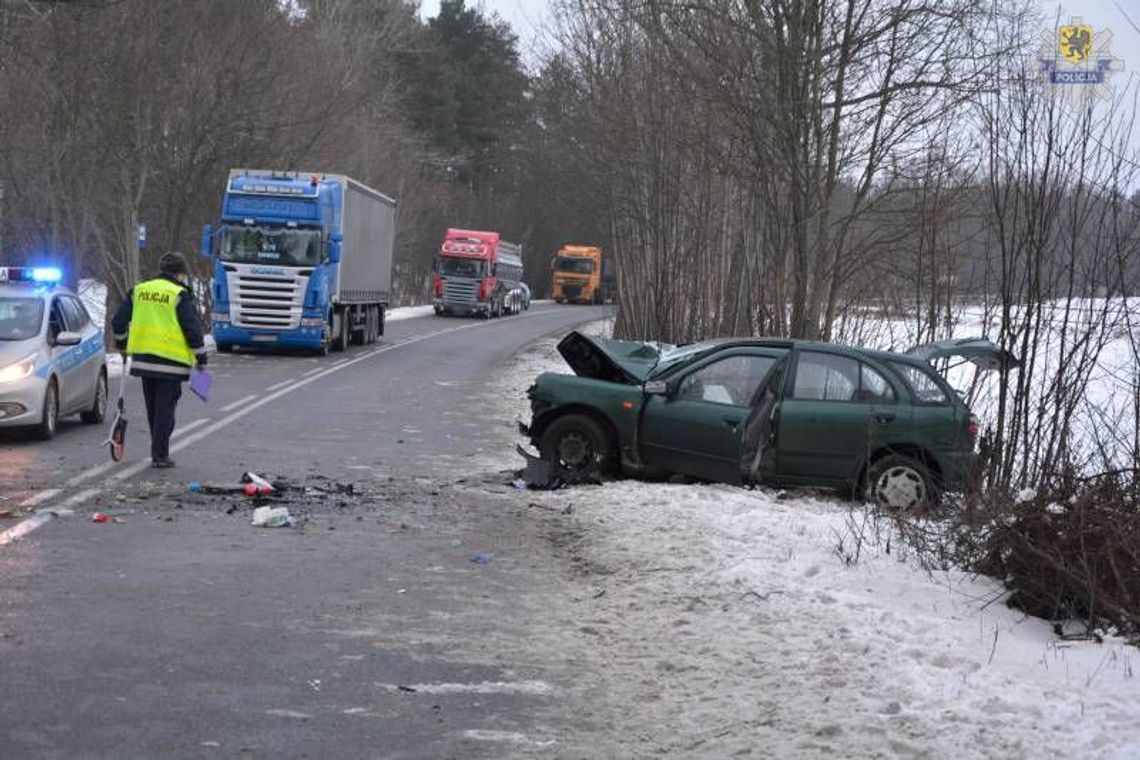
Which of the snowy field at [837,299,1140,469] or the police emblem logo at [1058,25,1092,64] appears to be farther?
the police emblem logo at [1058,25,1092,64]

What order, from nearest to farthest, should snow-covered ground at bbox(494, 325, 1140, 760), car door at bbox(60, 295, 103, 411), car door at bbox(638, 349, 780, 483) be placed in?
snow-covered ground at bbox(494, 325, 1140, 760)
car door at bbox(638, 349, 780, 483)
car door at bbox(60, 295, 103, 411)

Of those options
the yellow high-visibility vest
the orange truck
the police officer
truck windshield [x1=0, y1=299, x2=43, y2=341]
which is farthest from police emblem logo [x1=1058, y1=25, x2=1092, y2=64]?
the orange truck

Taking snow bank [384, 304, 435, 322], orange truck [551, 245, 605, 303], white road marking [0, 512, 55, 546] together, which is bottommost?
white road marking [0, 512, 55, 546]

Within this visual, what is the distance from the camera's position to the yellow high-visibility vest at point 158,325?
12555 millimetres

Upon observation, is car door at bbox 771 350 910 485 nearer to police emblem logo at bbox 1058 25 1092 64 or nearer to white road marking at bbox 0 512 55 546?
police emblem logo at bbox 1058 25 1092 64

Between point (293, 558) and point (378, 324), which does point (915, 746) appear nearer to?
point (293, 558)

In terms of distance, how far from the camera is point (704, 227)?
91.7 ft

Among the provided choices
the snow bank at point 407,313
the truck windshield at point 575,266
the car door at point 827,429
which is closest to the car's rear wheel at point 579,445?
the car door at point 827,429

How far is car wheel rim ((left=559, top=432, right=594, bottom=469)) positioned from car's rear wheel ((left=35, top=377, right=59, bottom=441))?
5.61 metres

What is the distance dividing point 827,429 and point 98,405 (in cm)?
890

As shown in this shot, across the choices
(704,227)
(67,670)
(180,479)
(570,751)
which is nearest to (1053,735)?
(570,751)

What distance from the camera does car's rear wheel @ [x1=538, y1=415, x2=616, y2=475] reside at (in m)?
12.5

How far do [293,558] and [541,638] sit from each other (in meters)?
2.38

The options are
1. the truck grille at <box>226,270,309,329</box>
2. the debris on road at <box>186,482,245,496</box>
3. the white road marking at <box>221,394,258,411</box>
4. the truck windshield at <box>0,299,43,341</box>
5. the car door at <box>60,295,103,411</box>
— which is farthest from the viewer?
the truck grille at <box>226,270,309,329</box>
